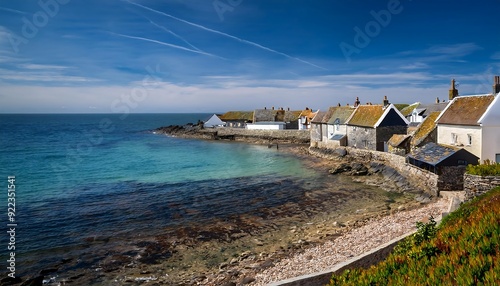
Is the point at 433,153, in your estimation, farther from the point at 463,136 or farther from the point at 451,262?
the point at 451,262

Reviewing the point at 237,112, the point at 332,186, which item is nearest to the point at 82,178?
the point at 332,186

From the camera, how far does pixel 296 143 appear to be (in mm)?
70625

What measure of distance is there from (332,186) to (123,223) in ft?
60.0

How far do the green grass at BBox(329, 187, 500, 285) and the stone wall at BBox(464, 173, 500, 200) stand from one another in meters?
11.2

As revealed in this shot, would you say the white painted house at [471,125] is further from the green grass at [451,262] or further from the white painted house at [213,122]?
the white painted house at [213,122]

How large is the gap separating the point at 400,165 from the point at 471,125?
7.66m

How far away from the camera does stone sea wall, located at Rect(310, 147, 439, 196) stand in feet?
83.7

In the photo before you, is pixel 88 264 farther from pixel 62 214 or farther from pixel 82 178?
pixel 82 178

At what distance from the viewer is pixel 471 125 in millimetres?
26578

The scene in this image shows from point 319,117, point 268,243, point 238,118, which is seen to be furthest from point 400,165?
point 238,118

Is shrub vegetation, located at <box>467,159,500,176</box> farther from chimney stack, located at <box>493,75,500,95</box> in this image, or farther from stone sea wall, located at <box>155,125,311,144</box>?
stone sea wall, located at <box>155,125,311,144</box>

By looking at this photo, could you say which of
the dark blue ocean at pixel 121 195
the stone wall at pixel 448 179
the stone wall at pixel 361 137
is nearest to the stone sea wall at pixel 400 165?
the stone wall at pixel 448 179

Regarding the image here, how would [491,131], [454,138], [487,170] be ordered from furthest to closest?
[454,138], [491,131], [487,170]

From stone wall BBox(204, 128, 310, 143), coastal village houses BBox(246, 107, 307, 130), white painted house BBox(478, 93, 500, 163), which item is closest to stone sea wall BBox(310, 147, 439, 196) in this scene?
white painted house BBox(478, 93, 500, 163)
